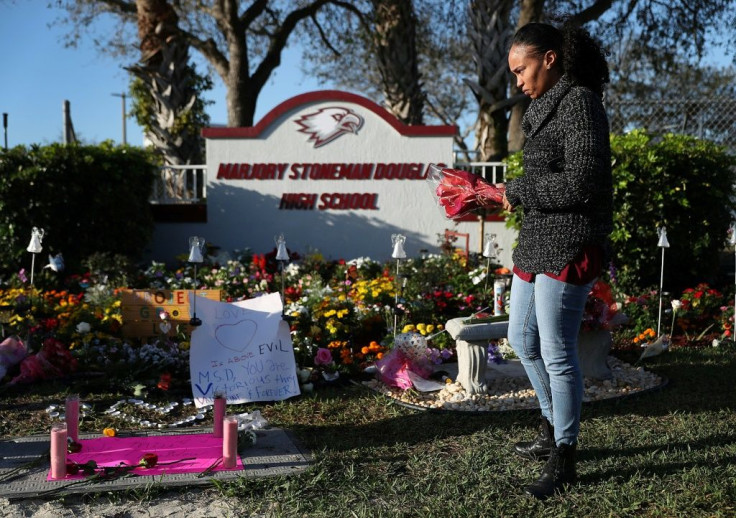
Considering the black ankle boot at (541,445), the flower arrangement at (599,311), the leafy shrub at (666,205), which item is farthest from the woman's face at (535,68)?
the leafy shrub at (666,205)

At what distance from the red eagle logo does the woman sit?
20.8 feet

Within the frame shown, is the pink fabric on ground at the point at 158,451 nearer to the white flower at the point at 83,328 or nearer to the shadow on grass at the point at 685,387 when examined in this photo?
the white flower at the point at 83,328

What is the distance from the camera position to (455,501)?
2875mm

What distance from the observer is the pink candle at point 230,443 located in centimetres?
309

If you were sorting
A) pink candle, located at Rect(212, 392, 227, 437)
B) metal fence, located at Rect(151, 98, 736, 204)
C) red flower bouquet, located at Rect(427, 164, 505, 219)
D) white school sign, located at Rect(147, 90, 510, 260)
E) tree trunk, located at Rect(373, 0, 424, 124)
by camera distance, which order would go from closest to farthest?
red flower bouquet, located at Rect(427, 164, 505, 219), pink candle, located at Rect(212, 392, 227, 437), white school sign, located at Rect(147, 90, 510, 260), metal fence, located at Rect(151, 98, 736, 204), tree trunk, located at Rect(373, 0, 424, 124)

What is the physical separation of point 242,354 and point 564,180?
2.45m

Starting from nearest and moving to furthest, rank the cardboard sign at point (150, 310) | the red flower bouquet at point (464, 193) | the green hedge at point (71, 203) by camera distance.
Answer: the red flower bouquet at point (464, 193)
the cardboard sign at point (150, 310)
the green hedge at point (71, 203)

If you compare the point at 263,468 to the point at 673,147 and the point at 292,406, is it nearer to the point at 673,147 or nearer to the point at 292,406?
the point at 292,406

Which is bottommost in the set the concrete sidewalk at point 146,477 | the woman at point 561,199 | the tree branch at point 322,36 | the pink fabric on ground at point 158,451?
the concrete sidewalk at point 146,477

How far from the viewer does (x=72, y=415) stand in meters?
3.27

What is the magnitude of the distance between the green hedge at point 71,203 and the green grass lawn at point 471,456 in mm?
3573

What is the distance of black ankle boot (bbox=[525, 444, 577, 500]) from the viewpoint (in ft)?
9.60

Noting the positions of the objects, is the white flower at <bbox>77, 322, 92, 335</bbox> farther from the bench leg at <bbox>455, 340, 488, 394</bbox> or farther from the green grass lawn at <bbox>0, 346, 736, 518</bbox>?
the bench leg at <bbox>455, 340, 488, 394</bbox>

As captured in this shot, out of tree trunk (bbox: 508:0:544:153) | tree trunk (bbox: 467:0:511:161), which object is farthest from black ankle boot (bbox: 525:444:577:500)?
tree trunk (bbox: 467:0:511:161)
